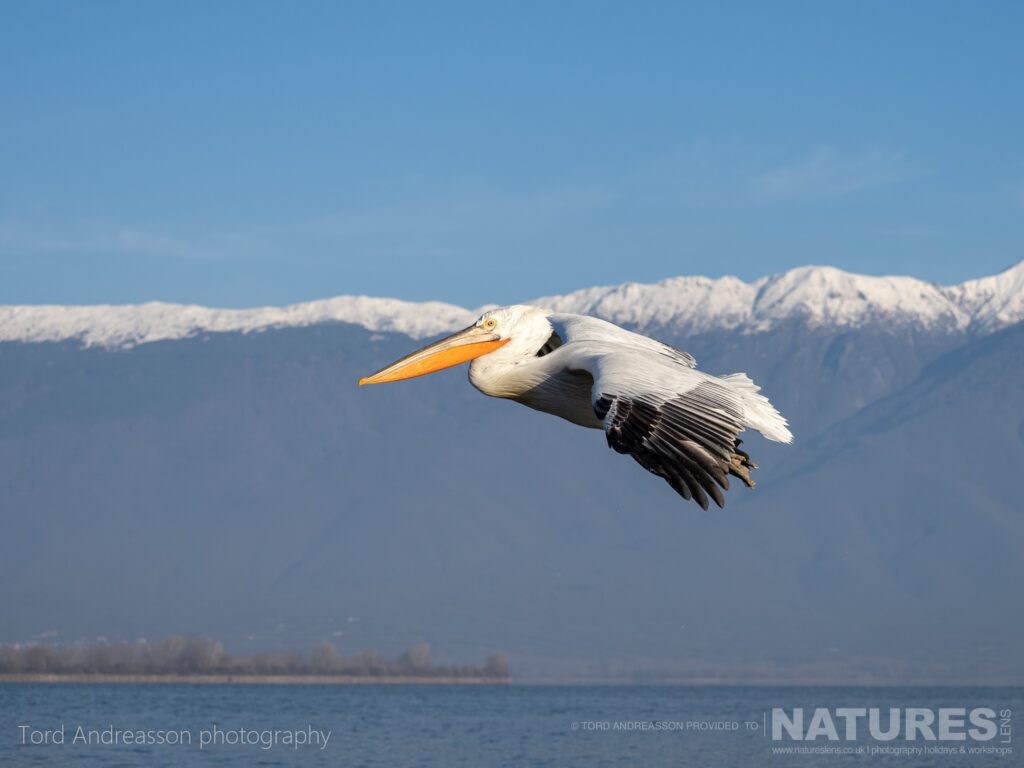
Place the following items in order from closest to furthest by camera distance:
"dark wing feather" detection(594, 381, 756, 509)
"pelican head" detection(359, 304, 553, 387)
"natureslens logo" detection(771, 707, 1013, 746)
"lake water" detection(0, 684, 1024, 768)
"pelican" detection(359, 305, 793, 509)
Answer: "dark wing feather" detection(594, 381, 756, 509)
"pelican" detection(359, 305, 793, 509)
"pelican head" detection(359, 304, 553, 387)
"lake water" detection(0, 684, 1024, 768)
"natureslens logo" detection(771, 707, 1013, 746)

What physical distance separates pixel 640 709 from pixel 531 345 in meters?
94.0

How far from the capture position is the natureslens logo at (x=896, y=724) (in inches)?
2970

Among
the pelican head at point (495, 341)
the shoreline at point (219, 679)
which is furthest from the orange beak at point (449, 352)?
the shoreline at point (219, 679)

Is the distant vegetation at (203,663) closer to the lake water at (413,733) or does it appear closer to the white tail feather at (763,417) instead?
the lake water at (413,733)

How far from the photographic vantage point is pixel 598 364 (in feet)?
36.4

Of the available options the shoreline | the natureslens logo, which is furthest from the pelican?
the shoreline

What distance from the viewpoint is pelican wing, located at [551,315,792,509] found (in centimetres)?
978

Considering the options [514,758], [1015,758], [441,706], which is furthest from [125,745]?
[441,706]

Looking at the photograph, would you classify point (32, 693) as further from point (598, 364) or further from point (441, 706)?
point (598, 364)

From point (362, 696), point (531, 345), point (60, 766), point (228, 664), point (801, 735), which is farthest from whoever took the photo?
point (228, 664)

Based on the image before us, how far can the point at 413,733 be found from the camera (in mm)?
70062

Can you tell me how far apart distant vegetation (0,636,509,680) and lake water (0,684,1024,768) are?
32363mm

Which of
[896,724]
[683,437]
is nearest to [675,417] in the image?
[683,437]

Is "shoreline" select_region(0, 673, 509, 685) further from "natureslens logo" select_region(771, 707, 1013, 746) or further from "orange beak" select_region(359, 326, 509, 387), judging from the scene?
"orange beak" select_region(359, 326, 509, 387)
